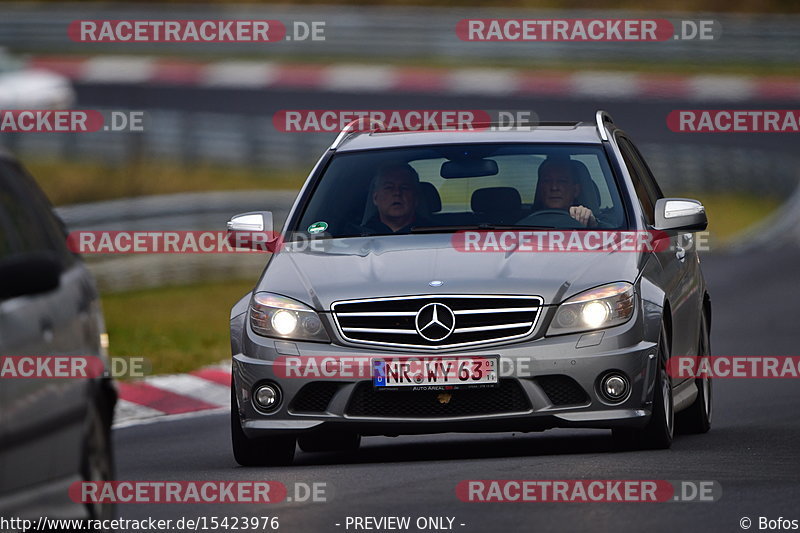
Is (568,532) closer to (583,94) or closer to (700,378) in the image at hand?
(700,378)

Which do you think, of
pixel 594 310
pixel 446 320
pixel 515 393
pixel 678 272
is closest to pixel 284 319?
pixel 446 320

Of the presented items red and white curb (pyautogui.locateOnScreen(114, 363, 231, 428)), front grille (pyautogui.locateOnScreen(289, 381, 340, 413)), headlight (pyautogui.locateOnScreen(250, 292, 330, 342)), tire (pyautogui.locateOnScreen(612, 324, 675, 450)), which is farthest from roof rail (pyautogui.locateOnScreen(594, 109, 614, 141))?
red and white curb (pyautogui.locateOnScreen(114, 363, 231, 428))

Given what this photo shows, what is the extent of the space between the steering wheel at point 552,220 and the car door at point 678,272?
48 cm

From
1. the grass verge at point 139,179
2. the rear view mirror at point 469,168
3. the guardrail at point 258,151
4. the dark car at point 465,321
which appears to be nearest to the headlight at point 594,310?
the dark car at point 465,321

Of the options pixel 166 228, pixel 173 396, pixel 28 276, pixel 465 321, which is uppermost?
pixel 28 276

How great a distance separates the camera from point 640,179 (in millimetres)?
11195

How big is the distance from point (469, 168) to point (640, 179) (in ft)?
3.81

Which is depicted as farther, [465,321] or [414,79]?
[414,79]

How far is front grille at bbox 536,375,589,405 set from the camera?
932cm

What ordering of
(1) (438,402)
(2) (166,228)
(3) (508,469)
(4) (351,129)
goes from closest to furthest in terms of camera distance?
(3) (508,469)
(1) (438,402)
(4) (351,129)
(2) (166,228)

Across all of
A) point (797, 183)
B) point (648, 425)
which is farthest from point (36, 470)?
point (797, 183)

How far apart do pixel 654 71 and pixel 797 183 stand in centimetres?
1413

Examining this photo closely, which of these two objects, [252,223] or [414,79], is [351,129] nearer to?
[252,223]

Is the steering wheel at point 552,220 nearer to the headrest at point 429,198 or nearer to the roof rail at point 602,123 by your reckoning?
the headrest at point 429,198
